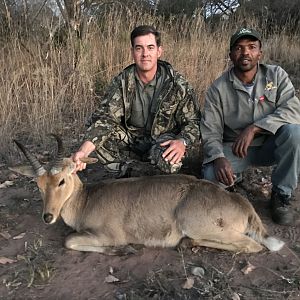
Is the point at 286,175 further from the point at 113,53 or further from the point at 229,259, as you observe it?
the point at 113,53

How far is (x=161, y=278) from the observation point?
12.7 feet

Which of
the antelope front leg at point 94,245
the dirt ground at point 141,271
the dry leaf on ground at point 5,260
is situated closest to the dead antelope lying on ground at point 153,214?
the antelope front leg at point 94,245

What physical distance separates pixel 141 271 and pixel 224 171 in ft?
4.89

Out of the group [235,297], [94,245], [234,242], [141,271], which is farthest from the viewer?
[94,245]

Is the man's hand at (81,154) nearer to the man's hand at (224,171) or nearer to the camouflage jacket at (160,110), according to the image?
the camouflage jacket at (160,110)

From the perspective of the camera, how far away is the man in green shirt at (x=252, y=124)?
16.1 feet

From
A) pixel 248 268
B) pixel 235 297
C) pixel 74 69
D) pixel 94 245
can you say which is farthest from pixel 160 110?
pixel 74 69

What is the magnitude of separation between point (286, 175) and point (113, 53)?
4925mm

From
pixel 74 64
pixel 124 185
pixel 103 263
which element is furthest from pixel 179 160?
pixel 74 64

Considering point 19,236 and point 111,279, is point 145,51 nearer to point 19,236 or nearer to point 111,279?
point 19,236

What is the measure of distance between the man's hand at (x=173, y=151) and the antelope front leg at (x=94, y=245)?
1103 millimetres

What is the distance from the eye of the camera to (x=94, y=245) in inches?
175

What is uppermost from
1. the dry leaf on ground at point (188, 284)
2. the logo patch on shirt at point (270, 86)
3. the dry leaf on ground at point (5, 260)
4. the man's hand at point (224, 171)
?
the logo patch on shirt at point (270, 86)

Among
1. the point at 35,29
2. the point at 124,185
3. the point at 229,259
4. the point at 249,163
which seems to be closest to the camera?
the point at 229,259
